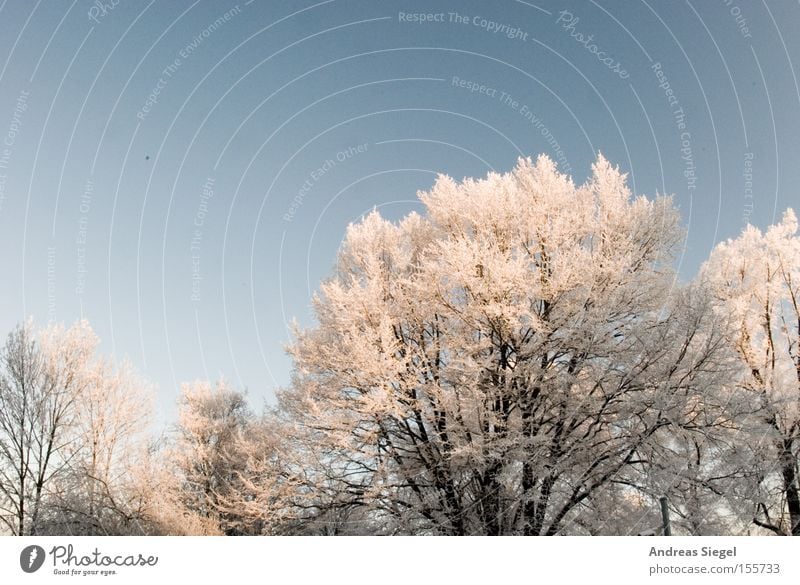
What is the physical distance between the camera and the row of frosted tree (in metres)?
11.3

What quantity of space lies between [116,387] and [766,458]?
1879 cm

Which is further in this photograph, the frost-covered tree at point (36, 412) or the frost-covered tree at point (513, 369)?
the frost-covered tree at point (36, 412)

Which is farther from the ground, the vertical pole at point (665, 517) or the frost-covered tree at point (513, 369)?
the frost-covered tree at point (513, 369)

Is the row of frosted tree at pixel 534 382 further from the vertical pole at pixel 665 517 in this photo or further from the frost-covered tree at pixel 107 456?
the frost-covered tree at pixel 107 456

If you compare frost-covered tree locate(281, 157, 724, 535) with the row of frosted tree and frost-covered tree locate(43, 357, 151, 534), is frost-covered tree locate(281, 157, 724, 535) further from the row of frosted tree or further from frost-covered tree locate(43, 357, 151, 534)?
frost-covered tree locate(43, 357, 151, 534)

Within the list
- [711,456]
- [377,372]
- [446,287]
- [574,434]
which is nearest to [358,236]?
[446,287]

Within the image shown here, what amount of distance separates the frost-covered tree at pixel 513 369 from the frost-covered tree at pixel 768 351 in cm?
165

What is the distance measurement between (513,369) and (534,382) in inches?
19.5

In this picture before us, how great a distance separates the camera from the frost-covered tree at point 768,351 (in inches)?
483

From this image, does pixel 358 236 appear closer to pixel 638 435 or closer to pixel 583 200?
pixel 583 200

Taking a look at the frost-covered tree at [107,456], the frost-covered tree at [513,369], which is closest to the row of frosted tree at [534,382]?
the frost-covered tree at [513,369]

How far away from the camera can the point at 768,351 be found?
1550 centimetres

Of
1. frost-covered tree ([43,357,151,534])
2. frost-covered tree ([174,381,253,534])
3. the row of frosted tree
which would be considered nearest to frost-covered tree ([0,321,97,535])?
frost-covered tree ([43,357,151,534])

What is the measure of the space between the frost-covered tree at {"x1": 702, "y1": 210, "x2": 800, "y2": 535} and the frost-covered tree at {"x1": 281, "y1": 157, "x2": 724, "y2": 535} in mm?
1648
